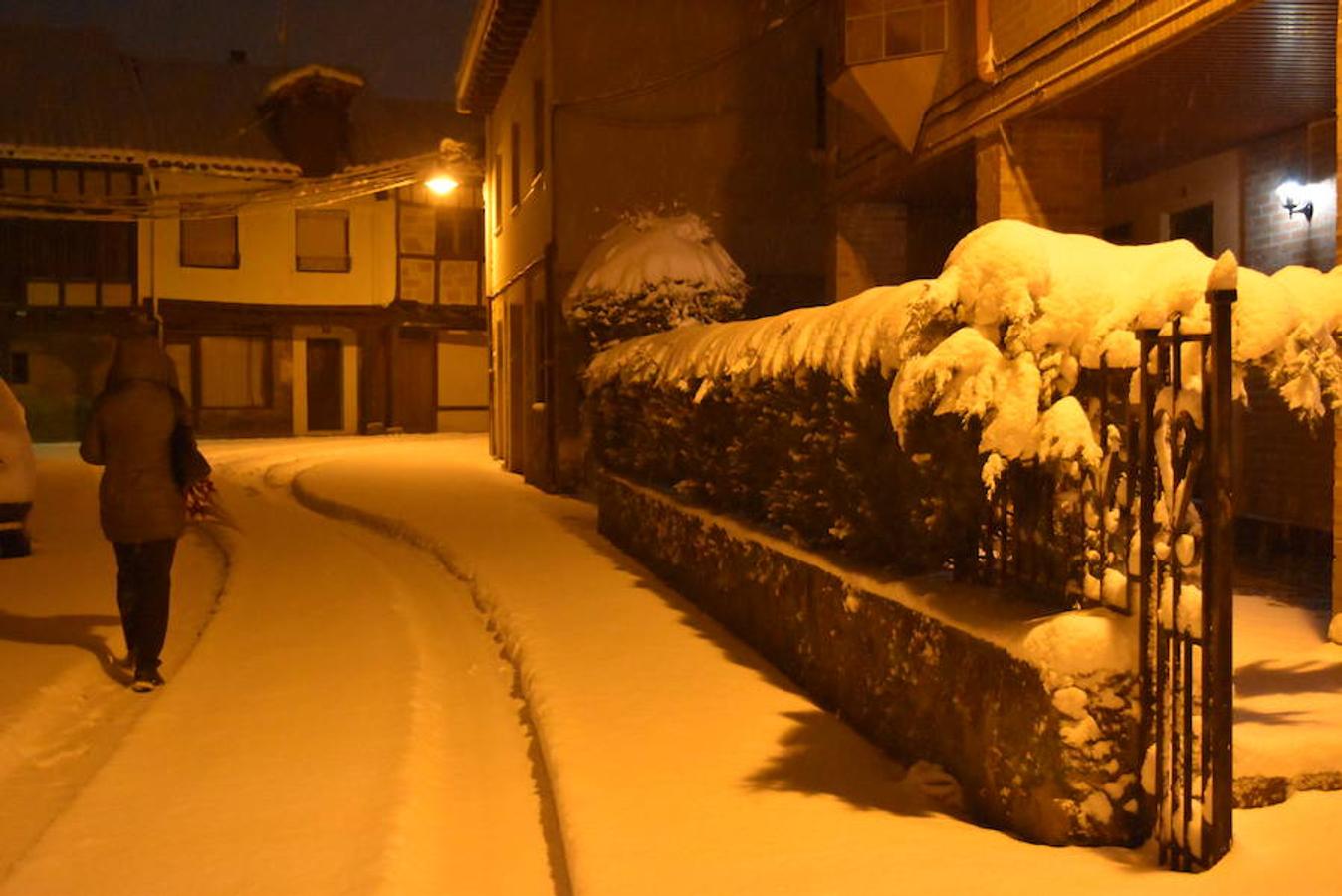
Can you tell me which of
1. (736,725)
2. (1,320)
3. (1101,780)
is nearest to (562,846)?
(736,725)

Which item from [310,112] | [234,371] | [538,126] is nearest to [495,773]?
[538,126]

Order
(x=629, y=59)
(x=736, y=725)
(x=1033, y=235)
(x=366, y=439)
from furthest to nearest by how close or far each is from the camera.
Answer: (x=366, y=439)
(x=629, y=59)
(x=736, y=725)
(x=1033, y=235)

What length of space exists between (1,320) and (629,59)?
2060cm

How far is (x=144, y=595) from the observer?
7.10m

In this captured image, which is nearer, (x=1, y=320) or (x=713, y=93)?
(x=713, y=93)

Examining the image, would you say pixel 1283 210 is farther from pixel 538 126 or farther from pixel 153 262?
pixel 153 262

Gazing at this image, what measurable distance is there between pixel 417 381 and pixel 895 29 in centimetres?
2394

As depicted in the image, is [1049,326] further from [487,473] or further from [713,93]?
[487,473]

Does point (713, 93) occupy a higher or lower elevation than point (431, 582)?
higher

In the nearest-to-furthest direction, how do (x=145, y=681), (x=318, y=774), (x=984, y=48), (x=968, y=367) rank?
(x=968, y=367), (x=318, y=774), (x=145, y=681), (x=984, y=48)

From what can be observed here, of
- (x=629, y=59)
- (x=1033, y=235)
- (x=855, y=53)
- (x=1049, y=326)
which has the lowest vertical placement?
(x=1049, y=326)

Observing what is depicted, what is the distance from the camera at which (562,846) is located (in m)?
4.57

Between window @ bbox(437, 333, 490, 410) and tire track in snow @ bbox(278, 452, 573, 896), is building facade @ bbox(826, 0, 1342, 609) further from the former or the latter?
window @ bbox(437, 333, 490, 410)

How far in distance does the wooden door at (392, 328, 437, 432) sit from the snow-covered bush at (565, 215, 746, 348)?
61.8ft
